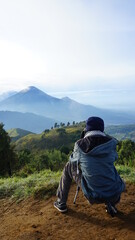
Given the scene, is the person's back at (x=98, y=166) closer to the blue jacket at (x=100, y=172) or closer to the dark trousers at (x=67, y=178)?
the blue jacket at (x=100, y=172)

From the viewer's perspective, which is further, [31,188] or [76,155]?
[31,188]

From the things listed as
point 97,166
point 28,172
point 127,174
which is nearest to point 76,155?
point 97,166

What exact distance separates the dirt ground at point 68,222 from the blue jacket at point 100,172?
1.92 feet

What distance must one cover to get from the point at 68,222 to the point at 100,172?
123 cm

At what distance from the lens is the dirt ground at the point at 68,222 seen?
3660 millimetres

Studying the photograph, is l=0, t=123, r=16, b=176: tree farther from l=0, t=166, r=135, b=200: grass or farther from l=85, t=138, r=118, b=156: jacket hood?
l=85, t=138, r=118, b=156: jacket hood

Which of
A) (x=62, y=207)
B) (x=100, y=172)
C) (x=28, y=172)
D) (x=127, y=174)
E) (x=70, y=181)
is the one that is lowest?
(x=28, y=172)

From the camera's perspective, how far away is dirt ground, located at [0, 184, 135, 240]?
12.0 ft

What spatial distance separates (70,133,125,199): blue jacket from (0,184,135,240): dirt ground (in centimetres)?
59

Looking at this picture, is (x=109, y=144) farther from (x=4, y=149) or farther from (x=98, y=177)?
(x=4, y=149)

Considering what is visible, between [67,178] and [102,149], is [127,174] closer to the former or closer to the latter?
[67,178]

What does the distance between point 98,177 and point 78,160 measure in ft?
1.52

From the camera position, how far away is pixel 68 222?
4.07 metres

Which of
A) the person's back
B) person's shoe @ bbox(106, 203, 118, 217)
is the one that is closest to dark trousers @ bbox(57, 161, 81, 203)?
the person's back
